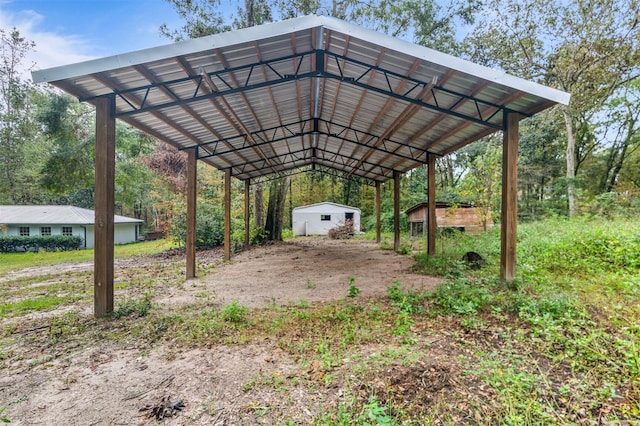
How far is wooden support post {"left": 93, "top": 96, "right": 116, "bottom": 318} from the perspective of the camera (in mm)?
4098

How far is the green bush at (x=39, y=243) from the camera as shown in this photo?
14930mm

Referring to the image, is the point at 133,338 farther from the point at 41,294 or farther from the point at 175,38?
the point at 175,38

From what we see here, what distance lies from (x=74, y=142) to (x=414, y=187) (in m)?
20.9

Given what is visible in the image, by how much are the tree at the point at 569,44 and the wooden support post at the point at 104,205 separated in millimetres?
15153

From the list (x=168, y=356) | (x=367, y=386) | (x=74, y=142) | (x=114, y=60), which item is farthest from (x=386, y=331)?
(x=74, y=142)

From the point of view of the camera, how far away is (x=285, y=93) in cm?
616

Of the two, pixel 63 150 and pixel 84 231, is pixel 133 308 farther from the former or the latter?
pixel 84 231

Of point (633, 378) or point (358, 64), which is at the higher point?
point (358, 64)

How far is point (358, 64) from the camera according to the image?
473 cm

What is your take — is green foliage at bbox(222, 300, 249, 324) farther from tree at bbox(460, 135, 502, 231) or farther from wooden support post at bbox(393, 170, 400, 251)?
tree at bbox(460, 135, 502, 231)

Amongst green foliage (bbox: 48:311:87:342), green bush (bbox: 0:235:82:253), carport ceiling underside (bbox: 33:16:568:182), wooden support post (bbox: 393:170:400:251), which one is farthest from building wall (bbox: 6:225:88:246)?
wooden support post (bbox: 393:170:400:251)

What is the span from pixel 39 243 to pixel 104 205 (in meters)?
16.5

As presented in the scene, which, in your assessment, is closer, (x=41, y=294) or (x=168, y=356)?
(x=168, y=356)

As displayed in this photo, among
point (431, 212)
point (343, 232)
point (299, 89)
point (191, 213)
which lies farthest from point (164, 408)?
point (343, 232)
